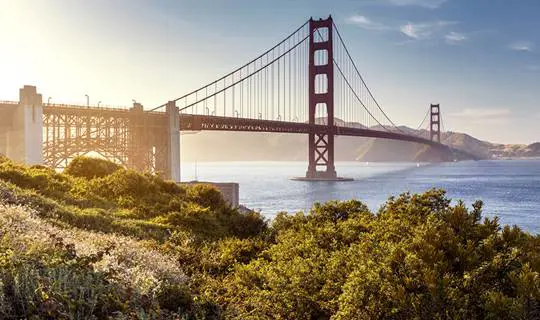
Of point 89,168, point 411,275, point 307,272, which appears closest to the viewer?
point 411,275

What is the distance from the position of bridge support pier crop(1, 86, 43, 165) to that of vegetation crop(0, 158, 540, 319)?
137ft

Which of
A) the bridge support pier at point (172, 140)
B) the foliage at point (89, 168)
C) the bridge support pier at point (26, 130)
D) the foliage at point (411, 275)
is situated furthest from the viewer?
the bridge support pier at point (172, 140)

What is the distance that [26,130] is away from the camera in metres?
51.8

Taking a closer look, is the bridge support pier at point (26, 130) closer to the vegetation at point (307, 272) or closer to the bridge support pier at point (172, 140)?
the bridge support pier at point (172, 140)

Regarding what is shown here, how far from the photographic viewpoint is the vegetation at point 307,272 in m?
6.65

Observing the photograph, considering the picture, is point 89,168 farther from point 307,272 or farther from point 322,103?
point 322,103

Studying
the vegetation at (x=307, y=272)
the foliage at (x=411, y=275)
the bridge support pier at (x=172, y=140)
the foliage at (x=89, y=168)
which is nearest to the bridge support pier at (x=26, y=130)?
the bridge support pier at (x=172, y=140)

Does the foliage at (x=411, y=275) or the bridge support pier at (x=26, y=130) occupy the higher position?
the bridge support pier at (x=26, y=130)

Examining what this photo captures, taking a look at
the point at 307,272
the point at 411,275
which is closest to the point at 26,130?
the point at 307,272

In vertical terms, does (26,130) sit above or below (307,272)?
above

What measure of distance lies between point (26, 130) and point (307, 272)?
50.8m

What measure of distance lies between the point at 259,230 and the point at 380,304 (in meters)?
11.9

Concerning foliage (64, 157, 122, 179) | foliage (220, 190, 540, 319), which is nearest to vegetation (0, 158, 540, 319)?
foliage (220, 190, 540, 319)

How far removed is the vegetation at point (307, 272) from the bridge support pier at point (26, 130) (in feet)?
137
